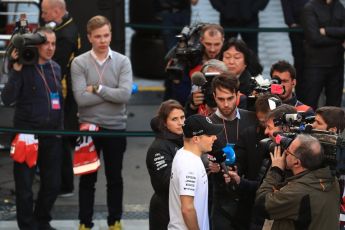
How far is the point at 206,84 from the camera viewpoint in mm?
9070

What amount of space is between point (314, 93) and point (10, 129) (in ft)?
12.6

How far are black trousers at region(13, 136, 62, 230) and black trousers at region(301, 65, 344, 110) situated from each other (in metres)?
3.43

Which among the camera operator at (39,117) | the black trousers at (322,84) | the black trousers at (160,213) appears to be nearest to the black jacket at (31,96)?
the camera operator at (39,117)

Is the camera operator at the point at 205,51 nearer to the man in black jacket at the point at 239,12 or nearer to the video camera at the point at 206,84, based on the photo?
the video camera at the point at 206,84

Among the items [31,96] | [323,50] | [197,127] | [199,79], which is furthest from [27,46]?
[323,50]

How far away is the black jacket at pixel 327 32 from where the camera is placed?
38.4 ft

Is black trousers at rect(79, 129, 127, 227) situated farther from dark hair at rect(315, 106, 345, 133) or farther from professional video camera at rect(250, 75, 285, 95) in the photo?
dark hair at rect(315, 106, 345, 133)

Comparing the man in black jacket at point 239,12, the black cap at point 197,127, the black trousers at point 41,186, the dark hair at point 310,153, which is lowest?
the black trousers at point 41,186

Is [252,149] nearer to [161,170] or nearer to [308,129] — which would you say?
[161,170]

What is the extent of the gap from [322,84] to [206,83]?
335cm

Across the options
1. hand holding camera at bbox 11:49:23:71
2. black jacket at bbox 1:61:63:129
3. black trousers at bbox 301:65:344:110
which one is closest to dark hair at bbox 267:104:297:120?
black jacket at bbox 1:61:63:129

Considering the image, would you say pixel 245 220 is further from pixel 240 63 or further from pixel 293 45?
pixel 293 45

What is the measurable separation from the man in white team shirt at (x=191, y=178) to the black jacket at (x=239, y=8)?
5.92 m

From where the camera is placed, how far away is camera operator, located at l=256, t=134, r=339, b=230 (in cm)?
700
